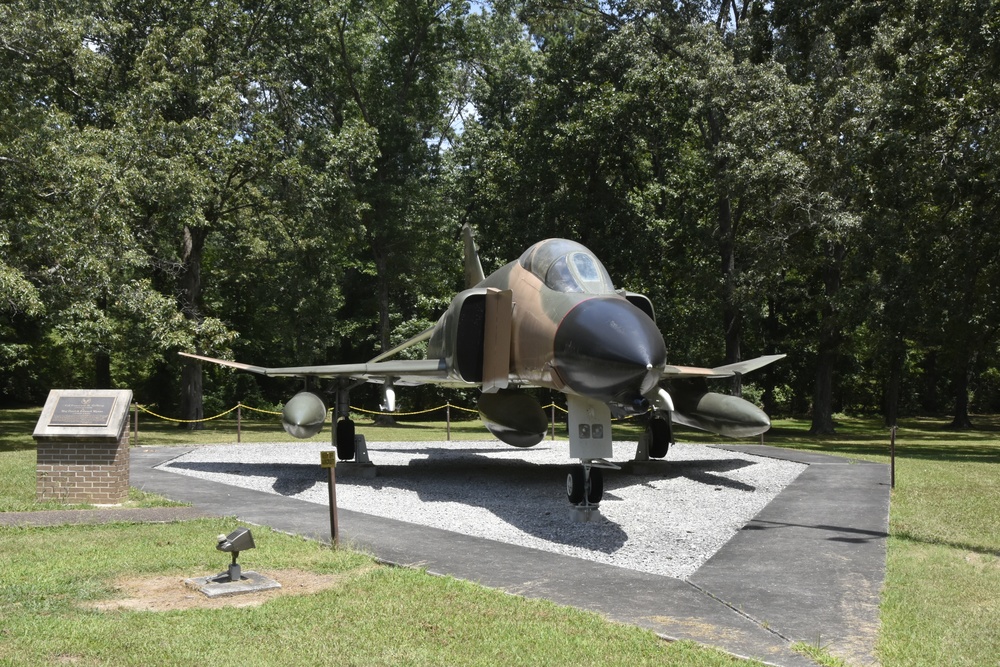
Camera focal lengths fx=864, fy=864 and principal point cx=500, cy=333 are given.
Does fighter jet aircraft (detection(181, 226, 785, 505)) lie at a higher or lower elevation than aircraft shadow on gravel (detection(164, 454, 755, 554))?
higher

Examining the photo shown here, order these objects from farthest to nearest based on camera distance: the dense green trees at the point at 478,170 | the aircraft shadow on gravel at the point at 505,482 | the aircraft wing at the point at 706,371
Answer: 1. the dense green trees at the point at 478,170
2. the aircraft wing at the point at 706,371
3. the aircraft shadow on gravel at the point at 505,482

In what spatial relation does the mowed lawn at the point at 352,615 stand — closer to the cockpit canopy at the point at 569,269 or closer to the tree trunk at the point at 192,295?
the cockpit canopy at the point at 569,269

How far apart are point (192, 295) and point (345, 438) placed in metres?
13.6

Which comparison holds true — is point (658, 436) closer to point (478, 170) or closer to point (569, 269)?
point (569, 269)

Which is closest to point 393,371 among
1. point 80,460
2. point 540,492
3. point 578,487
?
point 540,492

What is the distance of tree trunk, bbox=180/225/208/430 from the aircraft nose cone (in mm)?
19895

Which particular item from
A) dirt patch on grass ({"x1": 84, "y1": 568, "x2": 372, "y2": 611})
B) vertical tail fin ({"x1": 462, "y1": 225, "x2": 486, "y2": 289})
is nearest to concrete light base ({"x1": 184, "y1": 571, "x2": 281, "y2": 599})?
dirt patch on grass ({"x1": 84, "y1": 568, "x2": 372, "y2": 611})

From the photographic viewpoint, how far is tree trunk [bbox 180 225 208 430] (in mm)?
26688

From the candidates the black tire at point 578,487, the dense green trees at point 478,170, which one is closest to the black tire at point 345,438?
the black tire at point 578,487

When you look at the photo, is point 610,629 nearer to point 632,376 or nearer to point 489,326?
point 632,376

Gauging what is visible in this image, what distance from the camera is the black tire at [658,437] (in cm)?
1536

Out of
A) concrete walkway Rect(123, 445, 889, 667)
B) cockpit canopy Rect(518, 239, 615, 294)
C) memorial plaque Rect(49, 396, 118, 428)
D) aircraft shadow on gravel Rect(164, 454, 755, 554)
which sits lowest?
aircraft shadow on gravel Rect(164, 454, 755, 554)

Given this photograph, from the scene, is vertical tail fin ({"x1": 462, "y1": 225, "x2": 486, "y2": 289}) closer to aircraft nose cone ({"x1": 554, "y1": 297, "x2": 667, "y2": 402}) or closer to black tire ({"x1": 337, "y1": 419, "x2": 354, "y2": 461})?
black tire ({"x1": 337, "y1": 419, "x2": 354, "y2": 461})

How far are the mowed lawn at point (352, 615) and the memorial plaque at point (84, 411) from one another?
1.87m
